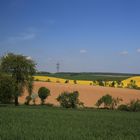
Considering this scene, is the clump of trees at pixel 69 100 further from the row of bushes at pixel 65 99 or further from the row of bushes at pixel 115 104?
the row of bushes at pixel 115 104

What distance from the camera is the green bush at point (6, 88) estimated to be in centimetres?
4819

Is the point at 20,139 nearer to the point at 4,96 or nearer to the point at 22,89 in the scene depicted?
the point at 4,96

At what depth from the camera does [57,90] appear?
8706 cm

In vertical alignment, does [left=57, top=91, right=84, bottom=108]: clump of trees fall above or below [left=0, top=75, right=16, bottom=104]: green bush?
below

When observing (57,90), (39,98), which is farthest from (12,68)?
(57,90)

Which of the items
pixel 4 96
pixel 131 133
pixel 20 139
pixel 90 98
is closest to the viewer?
pixel 20 139

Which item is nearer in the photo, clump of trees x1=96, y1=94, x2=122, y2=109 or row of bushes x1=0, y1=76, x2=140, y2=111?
row of bushes x1=0, y1=76, x2=140, y2=111

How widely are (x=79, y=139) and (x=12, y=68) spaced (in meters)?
38.1

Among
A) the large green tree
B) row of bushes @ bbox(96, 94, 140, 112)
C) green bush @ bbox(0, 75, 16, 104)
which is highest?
the large green tree

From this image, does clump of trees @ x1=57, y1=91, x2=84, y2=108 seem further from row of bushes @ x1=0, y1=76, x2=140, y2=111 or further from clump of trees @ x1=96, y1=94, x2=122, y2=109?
clump of trees @ x1=96, y1=94, x2=122, y2=109

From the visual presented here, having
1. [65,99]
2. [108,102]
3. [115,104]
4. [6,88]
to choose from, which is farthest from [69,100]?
[6,88]

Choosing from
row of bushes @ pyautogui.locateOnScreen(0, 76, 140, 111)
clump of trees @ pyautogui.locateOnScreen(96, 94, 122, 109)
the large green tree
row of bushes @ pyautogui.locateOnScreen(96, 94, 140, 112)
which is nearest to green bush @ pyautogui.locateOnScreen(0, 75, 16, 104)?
row of bushes @ pyautogui.locateOnScreen(0, 76, 140, 111)

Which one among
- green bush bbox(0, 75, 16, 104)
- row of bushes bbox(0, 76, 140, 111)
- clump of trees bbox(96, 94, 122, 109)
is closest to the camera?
green bush bbox(0, 75, 16, 104)

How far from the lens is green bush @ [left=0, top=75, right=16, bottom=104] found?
48.2 metres
